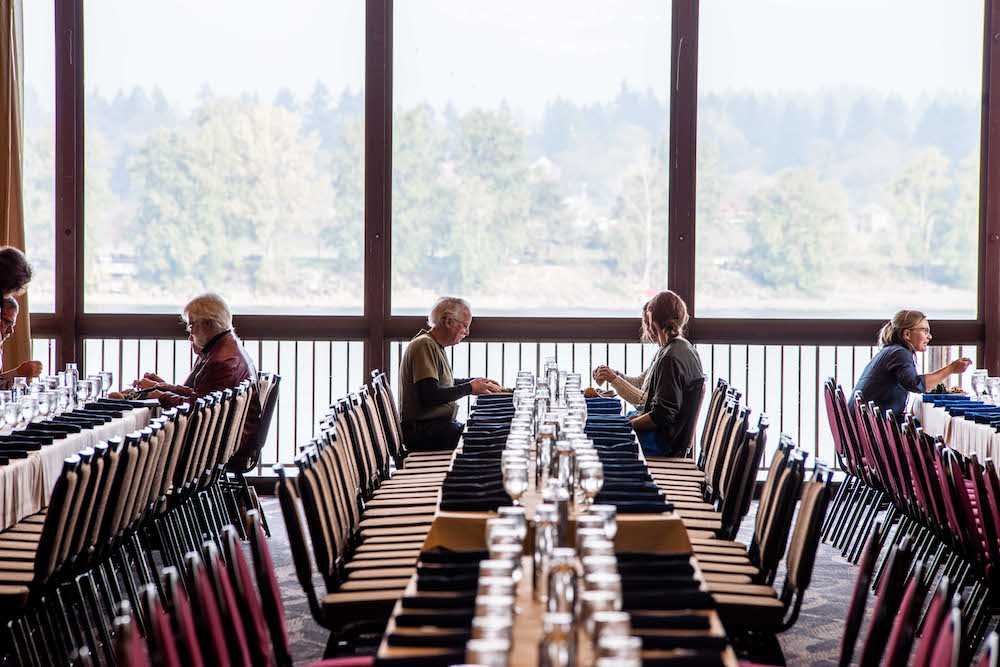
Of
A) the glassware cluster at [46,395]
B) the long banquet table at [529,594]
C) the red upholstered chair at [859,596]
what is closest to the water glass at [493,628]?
the long banquet table at [529,594]

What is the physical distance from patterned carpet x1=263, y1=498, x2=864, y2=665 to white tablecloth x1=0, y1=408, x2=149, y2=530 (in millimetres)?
1172

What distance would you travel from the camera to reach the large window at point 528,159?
8.29 m

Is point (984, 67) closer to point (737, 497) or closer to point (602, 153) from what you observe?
point (602, 153)

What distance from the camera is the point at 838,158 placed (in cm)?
837

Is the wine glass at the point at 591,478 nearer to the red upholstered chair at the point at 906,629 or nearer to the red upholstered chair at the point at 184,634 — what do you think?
the red upholstered chair at the point at 906,629

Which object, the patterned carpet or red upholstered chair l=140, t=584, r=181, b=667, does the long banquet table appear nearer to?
red upholstered chair l=140, t=584, r=181, b=667

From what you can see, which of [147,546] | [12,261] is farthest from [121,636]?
[12,261]

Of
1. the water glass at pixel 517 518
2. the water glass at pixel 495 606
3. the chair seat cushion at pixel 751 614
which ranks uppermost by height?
the water glass at pixel 517 518

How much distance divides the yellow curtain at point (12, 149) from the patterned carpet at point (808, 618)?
2.59 m

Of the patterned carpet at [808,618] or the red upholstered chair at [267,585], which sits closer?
the red upholstered chair at [267,585]

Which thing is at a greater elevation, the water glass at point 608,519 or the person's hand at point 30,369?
the water glass at point 608,519

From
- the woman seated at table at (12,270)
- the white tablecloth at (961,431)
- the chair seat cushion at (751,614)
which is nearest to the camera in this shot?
the chair seat cushion at (751,614)

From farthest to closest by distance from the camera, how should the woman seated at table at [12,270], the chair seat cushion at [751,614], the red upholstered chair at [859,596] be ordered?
the woman seated at table at [12,270] < the chair seat cushion at [751,614] < the red upholstered chair at [859,596]

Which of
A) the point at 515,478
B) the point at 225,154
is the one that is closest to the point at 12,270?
the point at 225,154
